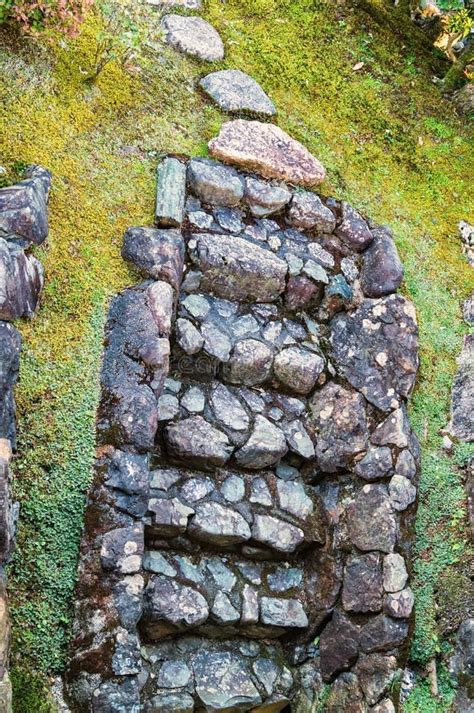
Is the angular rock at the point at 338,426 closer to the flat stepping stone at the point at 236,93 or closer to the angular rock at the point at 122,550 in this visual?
the angular rock at the point at 122,550

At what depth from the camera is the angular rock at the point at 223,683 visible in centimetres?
476

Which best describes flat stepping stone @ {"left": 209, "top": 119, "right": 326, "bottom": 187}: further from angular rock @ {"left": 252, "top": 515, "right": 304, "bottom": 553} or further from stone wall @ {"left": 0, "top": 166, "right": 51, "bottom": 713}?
angular rock @ {"left": 252, "top": 515, "right": 304, "bottom": 553}

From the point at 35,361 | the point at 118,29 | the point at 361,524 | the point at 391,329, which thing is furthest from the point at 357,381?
the point at 118,29

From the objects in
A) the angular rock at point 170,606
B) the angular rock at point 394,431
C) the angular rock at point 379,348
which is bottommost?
the angular rock at point 170,606

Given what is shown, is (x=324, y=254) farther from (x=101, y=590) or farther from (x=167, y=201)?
(x=101, y=590)

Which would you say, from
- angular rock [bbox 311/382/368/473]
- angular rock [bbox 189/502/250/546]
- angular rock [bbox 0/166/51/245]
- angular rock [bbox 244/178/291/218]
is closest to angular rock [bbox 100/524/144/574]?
angular rock [bbox 189/502/250/546]

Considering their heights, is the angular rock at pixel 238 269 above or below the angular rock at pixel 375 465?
above

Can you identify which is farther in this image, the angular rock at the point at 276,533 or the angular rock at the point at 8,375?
the angular rock at the point at 276,533

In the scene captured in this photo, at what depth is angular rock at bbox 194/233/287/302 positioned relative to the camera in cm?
549

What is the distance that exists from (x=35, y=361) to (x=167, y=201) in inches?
68.1

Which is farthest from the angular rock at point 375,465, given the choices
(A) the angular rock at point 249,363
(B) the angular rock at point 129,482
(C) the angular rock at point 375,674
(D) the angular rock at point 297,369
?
(B) the angular rock at point 129,482

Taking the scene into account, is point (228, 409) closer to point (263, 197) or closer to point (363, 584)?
point (363, 584)

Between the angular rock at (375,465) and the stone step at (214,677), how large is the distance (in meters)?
1.40

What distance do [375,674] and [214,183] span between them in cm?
372
